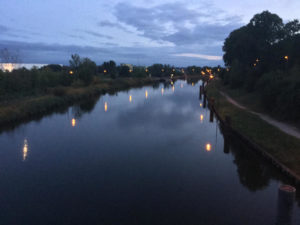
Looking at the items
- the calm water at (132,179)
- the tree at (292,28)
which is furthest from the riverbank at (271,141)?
the tree at (292,28)

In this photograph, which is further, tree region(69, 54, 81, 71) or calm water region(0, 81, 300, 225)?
tree region(69, 54, 81, 71)

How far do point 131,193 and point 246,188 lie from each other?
692cm

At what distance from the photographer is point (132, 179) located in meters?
15.7

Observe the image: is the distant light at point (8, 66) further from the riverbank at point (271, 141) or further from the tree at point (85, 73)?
the riverbank at point (271, 141)

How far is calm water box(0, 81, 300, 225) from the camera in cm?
1193

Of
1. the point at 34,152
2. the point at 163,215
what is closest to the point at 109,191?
the point at 163,215

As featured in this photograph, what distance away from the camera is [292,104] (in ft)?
77.7

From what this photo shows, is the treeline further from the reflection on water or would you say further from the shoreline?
the shoreline

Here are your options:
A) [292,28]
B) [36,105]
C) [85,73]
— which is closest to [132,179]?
[36,105]

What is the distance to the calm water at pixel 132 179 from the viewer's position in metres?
11.9

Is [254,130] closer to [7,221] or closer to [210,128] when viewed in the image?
[210,128]

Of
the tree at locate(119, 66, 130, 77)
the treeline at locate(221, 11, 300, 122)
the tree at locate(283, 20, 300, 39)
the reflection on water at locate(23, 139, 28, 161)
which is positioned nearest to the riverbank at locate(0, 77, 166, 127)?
the reflection on water at locate(23, 139, 28, 161)

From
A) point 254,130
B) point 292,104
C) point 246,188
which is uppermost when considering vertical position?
point 292,104

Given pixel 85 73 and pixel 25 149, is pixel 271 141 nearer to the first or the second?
pixel 25 149
